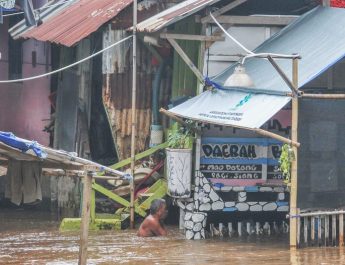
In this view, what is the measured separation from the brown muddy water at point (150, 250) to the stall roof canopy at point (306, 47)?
221cm

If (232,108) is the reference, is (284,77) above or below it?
above

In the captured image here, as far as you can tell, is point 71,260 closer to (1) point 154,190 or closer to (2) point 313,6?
(1) point 154,190

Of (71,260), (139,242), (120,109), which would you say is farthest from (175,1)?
(71,260)

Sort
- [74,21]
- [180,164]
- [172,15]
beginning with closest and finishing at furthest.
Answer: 1. [180,164]
2. [172,15]
3. [74,21]

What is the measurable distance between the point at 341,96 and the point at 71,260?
414 cm

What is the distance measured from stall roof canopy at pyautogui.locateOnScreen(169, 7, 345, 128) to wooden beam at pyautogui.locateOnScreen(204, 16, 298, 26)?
0.22m

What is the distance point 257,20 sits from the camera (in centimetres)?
1656

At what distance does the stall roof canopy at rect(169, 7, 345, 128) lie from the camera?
47.6 feet

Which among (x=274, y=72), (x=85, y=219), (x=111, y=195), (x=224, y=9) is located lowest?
(x=85, y=219)

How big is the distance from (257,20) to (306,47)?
50.1 inches

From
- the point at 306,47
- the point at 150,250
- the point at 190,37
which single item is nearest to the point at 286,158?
the point at 306,47

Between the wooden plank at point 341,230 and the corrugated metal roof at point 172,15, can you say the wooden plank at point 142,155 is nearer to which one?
Answer: the corrugated metal roof at point 172,15

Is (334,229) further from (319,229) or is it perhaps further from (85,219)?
(85,219)

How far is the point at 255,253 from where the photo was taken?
15.0 m
